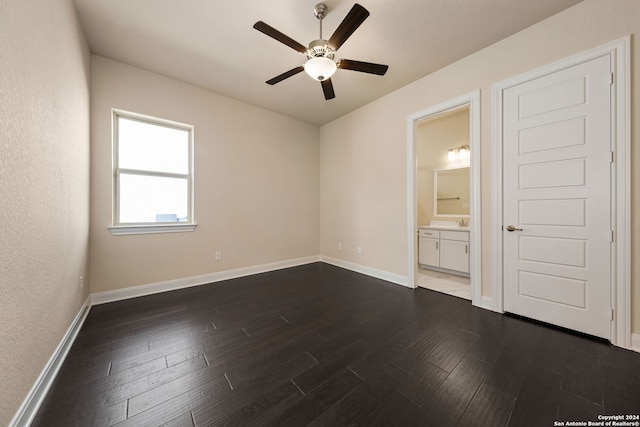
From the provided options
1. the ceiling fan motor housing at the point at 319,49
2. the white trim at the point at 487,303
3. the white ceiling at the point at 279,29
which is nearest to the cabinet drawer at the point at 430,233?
the white trim at the point at 487,303

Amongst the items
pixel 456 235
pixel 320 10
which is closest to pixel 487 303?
pixel 456 235

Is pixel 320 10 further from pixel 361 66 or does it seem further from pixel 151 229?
pixel 151 229

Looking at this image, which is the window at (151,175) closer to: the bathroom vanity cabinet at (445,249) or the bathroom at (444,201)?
the bathroom at (444,201)

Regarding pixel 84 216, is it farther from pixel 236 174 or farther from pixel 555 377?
pixel 555 377

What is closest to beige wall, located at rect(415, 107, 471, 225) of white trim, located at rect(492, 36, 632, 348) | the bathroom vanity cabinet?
the bathroom vanity cabinet

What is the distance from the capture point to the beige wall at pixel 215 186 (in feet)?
8.87

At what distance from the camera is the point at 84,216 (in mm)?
2373

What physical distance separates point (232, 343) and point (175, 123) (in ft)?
9.98

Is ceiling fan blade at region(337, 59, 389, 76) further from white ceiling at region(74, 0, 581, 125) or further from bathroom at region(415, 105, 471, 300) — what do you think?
bathroom at region(415, 105, 471, 300)

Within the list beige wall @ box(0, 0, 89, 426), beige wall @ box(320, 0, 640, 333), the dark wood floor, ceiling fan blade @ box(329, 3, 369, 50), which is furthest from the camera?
beige wall @ box(320, 0, 640, 333)

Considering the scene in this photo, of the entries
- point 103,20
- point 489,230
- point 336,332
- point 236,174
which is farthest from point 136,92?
point 489,230

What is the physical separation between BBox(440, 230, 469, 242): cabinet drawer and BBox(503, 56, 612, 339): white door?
4.01ft

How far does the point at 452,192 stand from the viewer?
440 centimetres

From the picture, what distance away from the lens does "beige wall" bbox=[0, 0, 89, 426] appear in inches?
41.1
